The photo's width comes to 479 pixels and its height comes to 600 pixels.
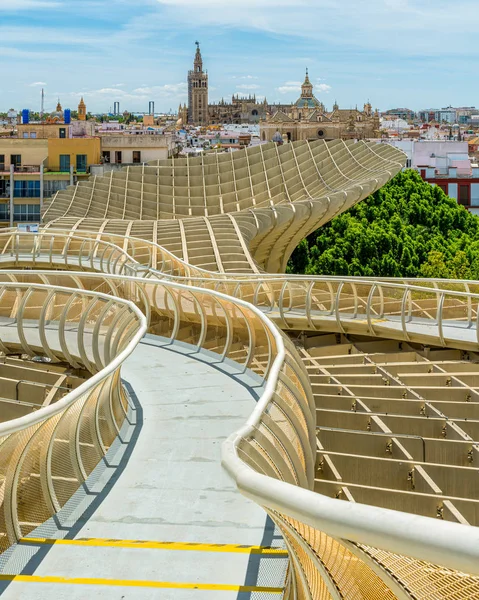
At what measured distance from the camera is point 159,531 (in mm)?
7977

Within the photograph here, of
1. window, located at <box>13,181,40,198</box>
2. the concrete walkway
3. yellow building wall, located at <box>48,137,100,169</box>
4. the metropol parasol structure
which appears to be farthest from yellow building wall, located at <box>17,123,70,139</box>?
the concrete walkway

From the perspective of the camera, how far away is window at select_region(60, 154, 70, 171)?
70.7m

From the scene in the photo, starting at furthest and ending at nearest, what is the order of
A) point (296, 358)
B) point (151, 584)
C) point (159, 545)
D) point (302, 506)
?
point (296, 358) < point (159, 545) < point (151, 584) < point (302, 506)

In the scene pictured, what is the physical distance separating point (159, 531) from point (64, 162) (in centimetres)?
6531

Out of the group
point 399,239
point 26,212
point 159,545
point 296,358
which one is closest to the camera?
point 159,545

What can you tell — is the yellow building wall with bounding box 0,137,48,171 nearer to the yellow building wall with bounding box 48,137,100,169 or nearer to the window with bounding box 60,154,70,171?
the yellow building wall with bounding box 48,137,100,169

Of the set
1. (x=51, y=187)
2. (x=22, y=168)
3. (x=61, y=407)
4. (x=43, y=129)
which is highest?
(x=43, y=129)

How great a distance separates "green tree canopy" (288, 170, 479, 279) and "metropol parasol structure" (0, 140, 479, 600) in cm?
2193

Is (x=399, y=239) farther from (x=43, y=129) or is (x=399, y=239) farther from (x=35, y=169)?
(x=43, y=129)

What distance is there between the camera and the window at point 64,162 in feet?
232

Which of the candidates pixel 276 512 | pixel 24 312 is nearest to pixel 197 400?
pixel 24 312

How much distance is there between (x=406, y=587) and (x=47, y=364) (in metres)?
14.1

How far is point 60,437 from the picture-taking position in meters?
8.27

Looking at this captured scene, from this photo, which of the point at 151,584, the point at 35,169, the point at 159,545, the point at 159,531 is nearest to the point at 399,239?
the point at 35,169
